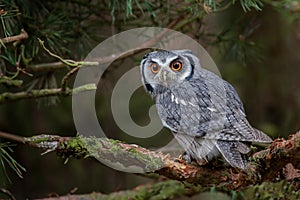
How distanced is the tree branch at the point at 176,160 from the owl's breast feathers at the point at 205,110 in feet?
0.35

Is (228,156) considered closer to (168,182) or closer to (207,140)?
(207,140)

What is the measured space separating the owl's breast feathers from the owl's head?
27 millimetres

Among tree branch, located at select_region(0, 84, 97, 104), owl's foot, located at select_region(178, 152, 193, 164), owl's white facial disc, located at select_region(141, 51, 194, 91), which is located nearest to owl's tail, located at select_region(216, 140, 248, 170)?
owl's foot, located at select_region(178, 152, 193, 164)

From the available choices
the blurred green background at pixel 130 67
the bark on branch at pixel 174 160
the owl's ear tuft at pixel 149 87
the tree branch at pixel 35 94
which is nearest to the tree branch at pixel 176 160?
the bark on branch at pixel 174 160

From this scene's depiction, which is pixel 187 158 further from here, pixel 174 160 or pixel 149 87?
pixel 149 87

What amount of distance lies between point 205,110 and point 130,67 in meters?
0.97

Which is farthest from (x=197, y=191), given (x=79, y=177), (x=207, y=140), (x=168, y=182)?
(x=79, y=177)

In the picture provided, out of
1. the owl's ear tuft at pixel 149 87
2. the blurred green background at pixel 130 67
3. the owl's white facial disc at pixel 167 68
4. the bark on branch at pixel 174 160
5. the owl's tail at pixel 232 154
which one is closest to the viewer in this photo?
the bark on branch at pixel 174 160

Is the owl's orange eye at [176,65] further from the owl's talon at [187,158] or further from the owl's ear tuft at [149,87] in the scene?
the owl's talon at [187,158]

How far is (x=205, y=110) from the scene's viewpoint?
1798 mm

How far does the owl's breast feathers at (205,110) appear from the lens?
1711 millimetres

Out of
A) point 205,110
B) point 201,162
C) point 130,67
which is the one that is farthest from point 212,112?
point 130,67

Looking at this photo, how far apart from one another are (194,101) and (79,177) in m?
1.46

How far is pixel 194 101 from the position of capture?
1.83 m
